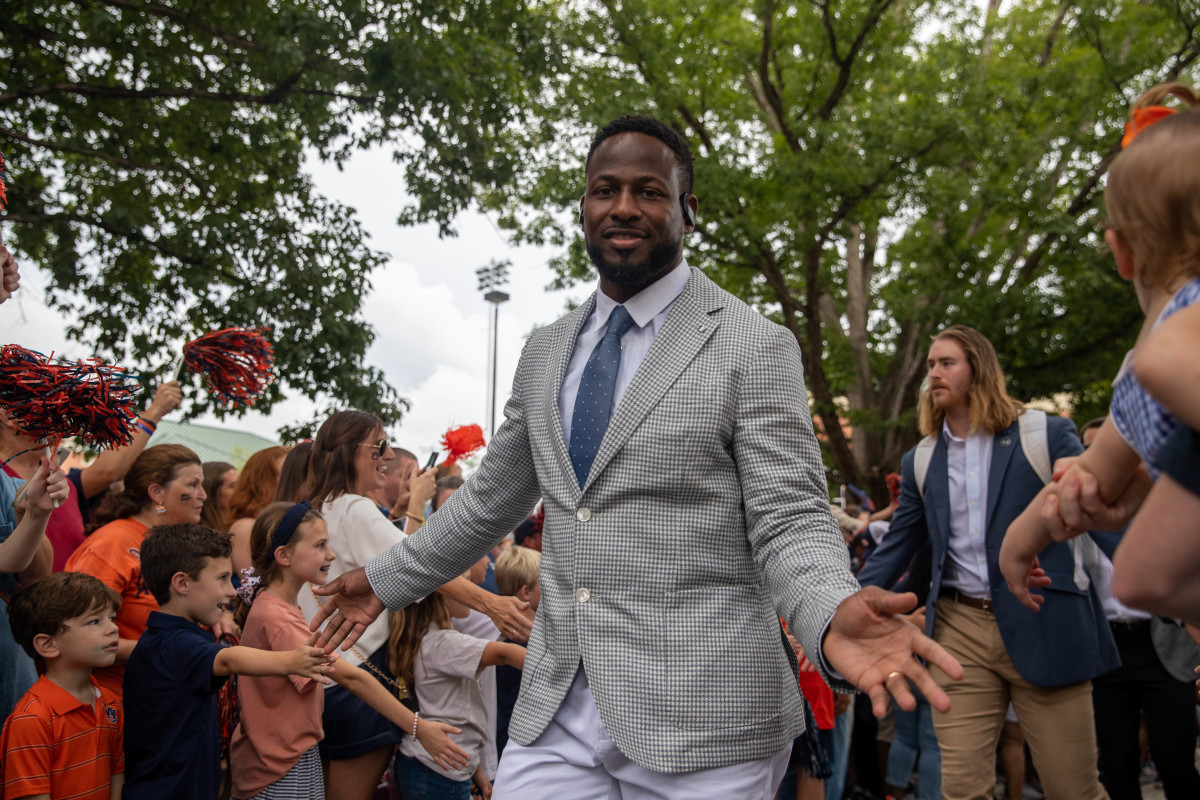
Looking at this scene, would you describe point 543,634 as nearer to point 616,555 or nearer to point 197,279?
point 616,555

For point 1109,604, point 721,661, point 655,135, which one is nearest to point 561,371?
point 655,135

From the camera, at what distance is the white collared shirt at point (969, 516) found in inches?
163

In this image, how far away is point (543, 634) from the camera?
95.3 inches

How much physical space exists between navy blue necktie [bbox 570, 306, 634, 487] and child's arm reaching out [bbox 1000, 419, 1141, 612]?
3.23 feet

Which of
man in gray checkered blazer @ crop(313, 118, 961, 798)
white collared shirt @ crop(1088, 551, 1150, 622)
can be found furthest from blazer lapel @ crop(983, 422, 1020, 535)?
man in gray checkered blazer @ crop(313, 118, 961, 798)

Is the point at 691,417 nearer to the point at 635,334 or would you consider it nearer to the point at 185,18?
the point at 635,334

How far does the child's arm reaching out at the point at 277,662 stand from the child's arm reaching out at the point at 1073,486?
1.97 metres

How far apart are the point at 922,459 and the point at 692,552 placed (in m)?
2.63

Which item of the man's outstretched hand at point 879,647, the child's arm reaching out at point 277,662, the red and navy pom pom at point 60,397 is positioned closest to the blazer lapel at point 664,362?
the man's outstretched hand at point 879,647

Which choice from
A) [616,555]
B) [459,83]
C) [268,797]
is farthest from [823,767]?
[459,83]

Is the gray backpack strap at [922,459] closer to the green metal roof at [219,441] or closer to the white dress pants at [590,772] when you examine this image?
the white dress pants at [590,772]

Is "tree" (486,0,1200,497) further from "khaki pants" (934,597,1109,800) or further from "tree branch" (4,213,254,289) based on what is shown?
"khaki pants" (934,597,1109,800)

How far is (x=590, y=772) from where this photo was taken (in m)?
2.25

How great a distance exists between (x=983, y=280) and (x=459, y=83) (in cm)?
865
